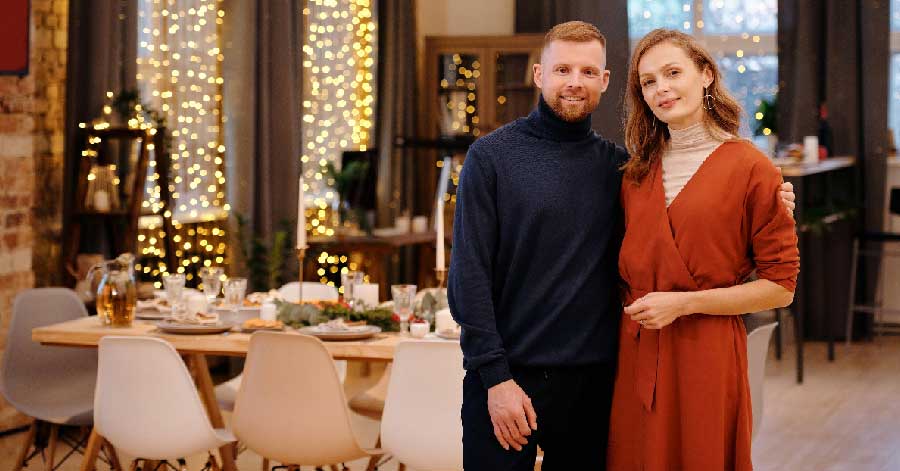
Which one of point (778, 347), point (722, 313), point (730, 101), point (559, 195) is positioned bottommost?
point (778, 347)

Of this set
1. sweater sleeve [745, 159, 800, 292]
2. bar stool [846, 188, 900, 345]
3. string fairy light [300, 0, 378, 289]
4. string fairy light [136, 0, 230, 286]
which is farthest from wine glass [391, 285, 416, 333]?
bar stool [846, 188, 900, 345]

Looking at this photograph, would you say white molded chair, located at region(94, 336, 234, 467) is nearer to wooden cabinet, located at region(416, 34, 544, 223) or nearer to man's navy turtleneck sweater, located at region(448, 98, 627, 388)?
man's navy turtleneck sweater, located at region(448, 98, 627, 388)

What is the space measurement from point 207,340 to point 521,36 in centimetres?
580

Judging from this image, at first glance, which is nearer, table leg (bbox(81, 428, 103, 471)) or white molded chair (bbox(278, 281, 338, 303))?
table leg (bbox(81, 428, 103, 471))

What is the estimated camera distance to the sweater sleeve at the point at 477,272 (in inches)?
104

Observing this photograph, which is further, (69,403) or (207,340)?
(69,403)

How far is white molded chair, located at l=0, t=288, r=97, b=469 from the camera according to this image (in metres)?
4.71

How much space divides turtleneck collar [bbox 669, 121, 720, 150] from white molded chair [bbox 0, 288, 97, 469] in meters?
2.72

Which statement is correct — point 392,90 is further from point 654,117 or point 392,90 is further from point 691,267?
point 691,267

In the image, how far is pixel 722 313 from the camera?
2568mm

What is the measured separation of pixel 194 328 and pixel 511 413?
2118 millimetres

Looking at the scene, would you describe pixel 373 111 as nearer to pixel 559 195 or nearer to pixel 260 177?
pixel 260 177

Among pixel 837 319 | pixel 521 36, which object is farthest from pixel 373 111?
pixel 837 319

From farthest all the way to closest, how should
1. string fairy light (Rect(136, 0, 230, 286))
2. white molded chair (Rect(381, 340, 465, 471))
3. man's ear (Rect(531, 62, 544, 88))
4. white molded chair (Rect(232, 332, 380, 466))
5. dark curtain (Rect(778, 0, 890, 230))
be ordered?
dark curtain (Rect(778, 0, 890, 230))
string fairy light (Rect(136, 0, 230, 286))
white molded chair (Rect(232, 332, 380, 466))
white molded chair (Rect(381, 340, 465, 471))
man's ear (Rect(531, 62, 544, 88))
